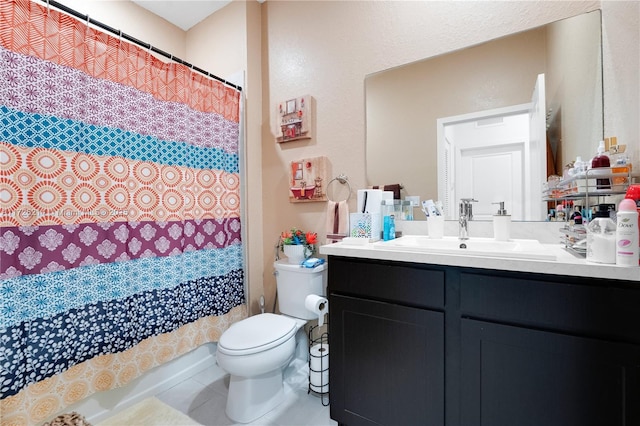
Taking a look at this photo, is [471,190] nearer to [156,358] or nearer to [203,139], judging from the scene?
[203,139]

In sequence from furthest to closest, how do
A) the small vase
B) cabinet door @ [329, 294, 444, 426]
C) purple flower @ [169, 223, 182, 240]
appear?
the small vase, purple flower @ [169, 223, 182, 240], cabinet door @ [329, 294, 444, 426]

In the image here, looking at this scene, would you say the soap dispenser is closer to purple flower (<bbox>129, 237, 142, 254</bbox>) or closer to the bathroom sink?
the bathroom sink

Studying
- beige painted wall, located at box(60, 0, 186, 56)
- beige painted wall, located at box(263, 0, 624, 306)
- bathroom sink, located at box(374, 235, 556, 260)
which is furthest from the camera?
beige painted wall, located at box(60, 0, 186, 56)

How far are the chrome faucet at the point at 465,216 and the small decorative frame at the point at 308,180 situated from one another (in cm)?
88

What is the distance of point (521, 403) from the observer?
3.22ft

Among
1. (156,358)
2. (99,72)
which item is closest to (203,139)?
(99,72)

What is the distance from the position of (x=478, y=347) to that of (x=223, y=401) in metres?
1.44

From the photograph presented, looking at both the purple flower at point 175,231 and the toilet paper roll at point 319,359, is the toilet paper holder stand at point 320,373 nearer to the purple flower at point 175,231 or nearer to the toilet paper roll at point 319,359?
the toilet paper roll at point 319,359

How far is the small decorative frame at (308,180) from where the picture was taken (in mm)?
1979

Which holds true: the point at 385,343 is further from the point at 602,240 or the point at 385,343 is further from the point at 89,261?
the point at 89,261

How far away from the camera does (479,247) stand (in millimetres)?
1307

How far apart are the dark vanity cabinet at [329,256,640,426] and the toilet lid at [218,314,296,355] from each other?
331 mm

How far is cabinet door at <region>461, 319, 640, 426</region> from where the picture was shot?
0.86 m

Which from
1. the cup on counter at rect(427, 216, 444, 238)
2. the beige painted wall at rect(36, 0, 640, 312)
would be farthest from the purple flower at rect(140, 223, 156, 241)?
the cup on counter at rect(427, 216, 444, 238)
